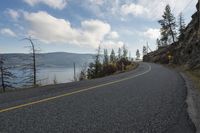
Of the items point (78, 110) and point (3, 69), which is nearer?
point (78, 110)

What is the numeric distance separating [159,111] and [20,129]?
347 centimetres

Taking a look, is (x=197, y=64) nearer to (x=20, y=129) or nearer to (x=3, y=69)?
(x=20, y=129)

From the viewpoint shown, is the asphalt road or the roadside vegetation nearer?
the asphalt road

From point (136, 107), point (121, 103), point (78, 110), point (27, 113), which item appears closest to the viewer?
point (27, 113)

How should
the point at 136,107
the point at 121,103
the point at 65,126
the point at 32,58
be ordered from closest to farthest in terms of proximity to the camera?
1. the point at 65,126
2. the point at 136,107
3. the point at 121,103
4. the point at 32,58

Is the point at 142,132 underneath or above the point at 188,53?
underneath

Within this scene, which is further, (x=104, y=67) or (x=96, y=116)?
(x=104, y=67)

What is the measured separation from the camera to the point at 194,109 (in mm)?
6574

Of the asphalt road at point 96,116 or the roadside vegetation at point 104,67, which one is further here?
the roadside vegetation at point 104,67

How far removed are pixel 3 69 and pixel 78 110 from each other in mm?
31403

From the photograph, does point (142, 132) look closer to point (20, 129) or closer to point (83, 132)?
point (83, 132)

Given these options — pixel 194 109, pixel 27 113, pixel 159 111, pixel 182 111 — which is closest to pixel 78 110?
pixel 27 113

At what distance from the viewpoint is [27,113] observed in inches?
222

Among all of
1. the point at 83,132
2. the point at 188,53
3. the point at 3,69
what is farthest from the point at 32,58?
the point at 83,132
